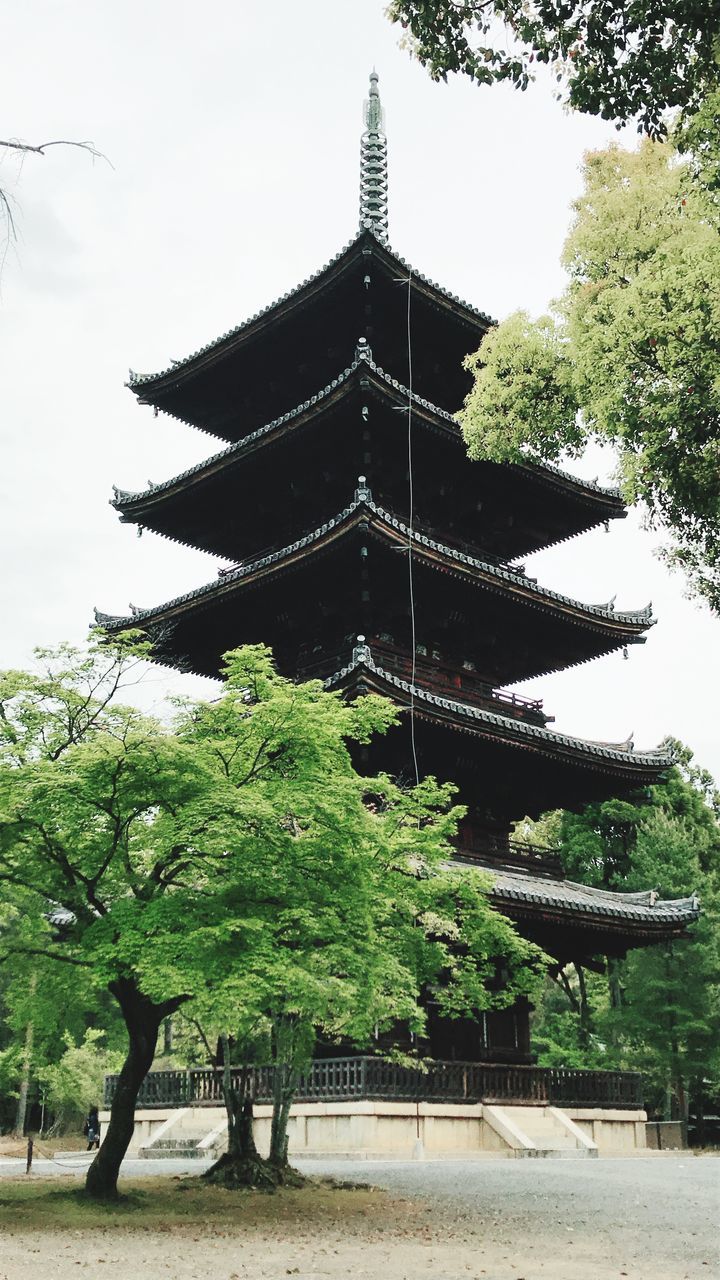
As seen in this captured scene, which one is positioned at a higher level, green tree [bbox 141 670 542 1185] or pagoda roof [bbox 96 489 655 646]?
pagoda roof [bbox 96 489 655 646]

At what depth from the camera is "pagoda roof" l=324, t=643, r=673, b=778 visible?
804 inches

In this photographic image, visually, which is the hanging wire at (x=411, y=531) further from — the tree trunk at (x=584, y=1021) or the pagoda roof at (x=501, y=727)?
the tree trunk at (x=584, y=1021)

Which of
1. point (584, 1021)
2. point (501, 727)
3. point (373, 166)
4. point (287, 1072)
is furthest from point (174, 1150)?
point (373, 166)

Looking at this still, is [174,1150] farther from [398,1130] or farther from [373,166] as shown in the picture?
[373,166]

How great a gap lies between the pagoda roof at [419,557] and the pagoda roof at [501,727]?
8.35 feet

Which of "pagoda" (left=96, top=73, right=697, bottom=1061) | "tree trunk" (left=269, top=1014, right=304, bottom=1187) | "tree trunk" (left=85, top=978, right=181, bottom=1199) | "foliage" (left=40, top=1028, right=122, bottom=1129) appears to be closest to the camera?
"tree trunk" (left=85, top=978, right=181, bottom=1199)

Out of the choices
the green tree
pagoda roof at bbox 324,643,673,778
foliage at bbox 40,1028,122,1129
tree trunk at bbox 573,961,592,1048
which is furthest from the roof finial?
foliage at bbox 40,1028,122,1129

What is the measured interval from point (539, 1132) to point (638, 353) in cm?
1625

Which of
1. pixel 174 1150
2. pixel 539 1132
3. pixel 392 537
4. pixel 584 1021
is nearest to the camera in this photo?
pixel 174 1150

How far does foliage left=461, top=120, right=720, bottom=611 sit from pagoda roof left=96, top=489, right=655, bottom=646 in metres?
7.45

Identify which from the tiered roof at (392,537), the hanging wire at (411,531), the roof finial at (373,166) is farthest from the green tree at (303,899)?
the roof finial at (373,166)

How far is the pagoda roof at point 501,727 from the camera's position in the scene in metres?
20.4

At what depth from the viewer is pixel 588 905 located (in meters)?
23.1

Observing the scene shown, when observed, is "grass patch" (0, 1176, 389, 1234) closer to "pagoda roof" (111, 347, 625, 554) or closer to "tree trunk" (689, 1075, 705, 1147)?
"pagoda roof" (111, 347, 625, 554)
